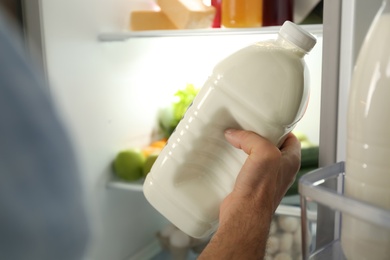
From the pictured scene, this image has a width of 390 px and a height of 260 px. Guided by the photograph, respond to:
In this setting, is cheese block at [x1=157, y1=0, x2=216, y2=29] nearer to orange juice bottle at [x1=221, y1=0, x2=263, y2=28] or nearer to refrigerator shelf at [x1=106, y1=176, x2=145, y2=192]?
orange juice bottle at [x1=221, y1=0, x2=263, y2=28]

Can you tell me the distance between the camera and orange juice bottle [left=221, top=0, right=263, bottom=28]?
3.92ft

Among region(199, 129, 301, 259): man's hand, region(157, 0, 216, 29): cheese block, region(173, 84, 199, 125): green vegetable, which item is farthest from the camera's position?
region(173, 84, 199, 125): green vegetable

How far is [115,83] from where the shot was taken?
149cm

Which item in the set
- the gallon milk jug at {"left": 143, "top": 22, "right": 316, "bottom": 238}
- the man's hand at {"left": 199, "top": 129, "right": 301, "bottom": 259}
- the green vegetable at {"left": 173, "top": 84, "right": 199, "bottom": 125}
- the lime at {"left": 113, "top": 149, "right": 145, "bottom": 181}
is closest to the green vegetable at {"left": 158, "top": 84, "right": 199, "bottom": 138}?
the green vegetable at {"left": 173, "top": 84, "right": 199, "bottom": 125}

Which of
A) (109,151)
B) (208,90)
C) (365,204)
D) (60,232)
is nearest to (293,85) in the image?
(208,90)

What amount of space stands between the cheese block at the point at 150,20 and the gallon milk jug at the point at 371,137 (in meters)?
0.91

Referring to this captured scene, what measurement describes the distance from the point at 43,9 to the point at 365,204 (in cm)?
98

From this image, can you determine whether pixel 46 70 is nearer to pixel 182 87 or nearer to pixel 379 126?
pixel 182 87

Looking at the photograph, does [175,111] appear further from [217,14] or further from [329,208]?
[329,208]

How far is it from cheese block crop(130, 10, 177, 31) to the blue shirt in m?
1.13

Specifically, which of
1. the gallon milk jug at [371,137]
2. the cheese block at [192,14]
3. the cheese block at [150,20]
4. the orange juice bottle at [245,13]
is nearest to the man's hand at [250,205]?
the gallon milk jug at [371,137]

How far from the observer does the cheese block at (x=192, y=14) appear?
1299mm

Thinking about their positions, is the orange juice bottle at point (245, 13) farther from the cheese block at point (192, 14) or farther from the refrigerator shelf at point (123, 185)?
the refrigerator shelf at point (123, 185)

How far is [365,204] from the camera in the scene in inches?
20.2
